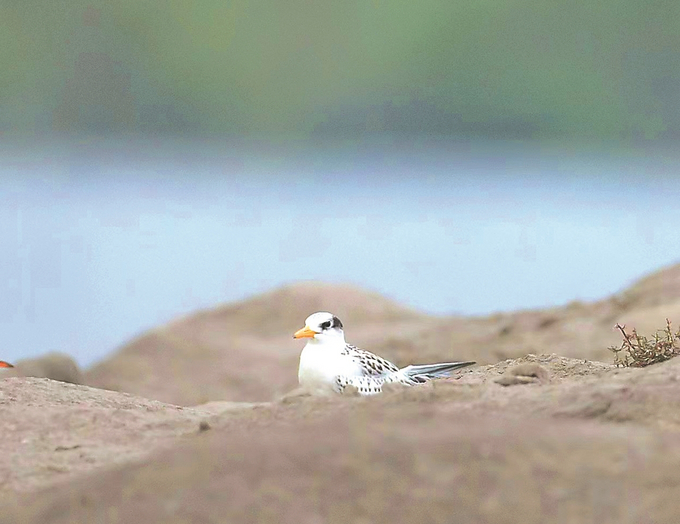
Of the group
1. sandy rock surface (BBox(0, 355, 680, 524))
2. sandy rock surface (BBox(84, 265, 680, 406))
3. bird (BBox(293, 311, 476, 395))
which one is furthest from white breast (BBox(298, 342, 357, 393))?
sandy rock surface (BBox(84, 265, 680, 406))

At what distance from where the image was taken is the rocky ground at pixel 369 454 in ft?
10.5

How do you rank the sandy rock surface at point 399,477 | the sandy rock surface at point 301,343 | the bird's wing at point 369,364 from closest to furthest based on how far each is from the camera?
the sandy rock surface at point 399,477, the bird's wing at point 369,364, the sandy rock surface at point 301,343

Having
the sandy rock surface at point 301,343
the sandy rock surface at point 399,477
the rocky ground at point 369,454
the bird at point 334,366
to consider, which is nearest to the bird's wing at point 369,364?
the bird at point 334,366

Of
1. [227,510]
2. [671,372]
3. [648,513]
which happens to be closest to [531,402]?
[671,372]

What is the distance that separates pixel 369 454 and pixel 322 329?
269 cm

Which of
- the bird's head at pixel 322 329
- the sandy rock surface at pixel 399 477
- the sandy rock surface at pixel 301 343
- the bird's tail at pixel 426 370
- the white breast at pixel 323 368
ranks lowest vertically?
the sandy rock surface at pixel 399 477

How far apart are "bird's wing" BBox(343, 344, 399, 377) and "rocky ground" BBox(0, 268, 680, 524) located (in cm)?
39

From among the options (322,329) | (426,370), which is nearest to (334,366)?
(322,329)

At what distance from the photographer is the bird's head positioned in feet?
19.7

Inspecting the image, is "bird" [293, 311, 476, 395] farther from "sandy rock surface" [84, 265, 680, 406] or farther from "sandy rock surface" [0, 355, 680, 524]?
"sandy rock surface" [84, 265, 680, 406]

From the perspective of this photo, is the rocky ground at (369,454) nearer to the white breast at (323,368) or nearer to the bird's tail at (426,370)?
the bird's tail at (426,370)

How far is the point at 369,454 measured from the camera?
11.0 ft

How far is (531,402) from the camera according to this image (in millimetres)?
4508

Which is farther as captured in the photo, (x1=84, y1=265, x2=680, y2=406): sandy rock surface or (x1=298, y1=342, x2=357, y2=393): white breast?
(x1=84, y1=265, x2=680, y2=406): sandy rock surface
